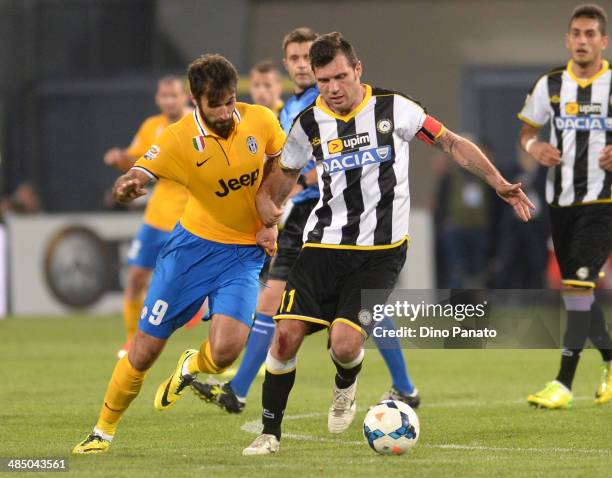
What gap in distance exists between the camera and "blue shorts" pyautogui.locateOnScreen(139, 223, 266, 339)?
6891 millimetres

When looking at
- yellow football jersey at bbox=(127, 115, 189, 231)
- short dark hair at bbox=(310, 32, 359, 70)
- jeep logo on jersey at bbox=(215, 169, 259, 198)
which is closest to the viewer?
short dark hair at bbox=(310, 32, 359, 70)

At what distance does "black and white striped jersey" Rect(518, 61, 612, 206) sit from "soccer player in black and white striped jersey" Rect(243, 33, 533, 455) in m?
2.07

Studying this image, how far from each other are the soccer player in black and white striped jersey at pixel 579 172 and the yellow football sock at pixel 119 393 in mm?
2873

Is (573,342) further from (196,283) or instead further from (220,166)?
(220,166)

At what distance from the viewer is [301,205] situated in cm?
874

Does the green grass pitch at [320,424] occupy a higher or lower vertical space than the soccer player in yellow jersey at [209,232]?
lower

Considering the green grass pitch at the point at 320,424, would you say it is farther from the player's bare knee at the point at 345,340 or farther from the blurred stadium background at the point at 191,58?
the blurred stadium background at the point at 191,58

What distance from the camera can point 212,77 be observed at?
261 inches

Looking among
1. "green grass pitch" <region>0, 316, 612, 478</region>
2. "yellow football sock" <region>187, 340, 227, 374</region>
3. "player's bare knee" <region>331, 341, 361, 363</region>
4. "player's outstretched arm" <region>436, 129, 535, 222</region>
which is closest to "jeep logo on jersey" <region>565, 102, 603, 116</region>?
"green grass pitch" <region>0, 316, 612, 478</region>

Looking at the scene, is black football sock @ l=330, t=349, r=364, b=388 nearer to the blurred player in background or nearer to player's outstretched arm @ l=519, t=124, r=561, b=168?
player's outstretched arm @ l=519, t=124, r=561, b=168

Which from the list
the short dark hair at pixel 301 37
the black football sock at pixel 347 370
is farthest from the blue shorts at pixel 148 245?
the black football sock at pixel 347 370

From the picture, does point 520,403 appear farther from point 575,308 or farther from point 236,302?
point 236,302

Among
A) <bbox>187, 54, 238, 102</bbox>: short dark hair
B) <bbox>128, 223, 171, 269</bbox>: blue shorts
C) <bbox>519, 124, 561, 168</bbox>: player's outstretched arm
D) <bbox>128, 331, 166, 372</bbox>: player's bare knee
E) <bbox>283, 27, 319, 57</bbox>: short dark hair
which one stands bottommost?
<bbox>128, 331, 166, 372</bbox>: player's bare knee

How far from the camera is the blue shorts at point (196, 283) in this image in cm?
689
